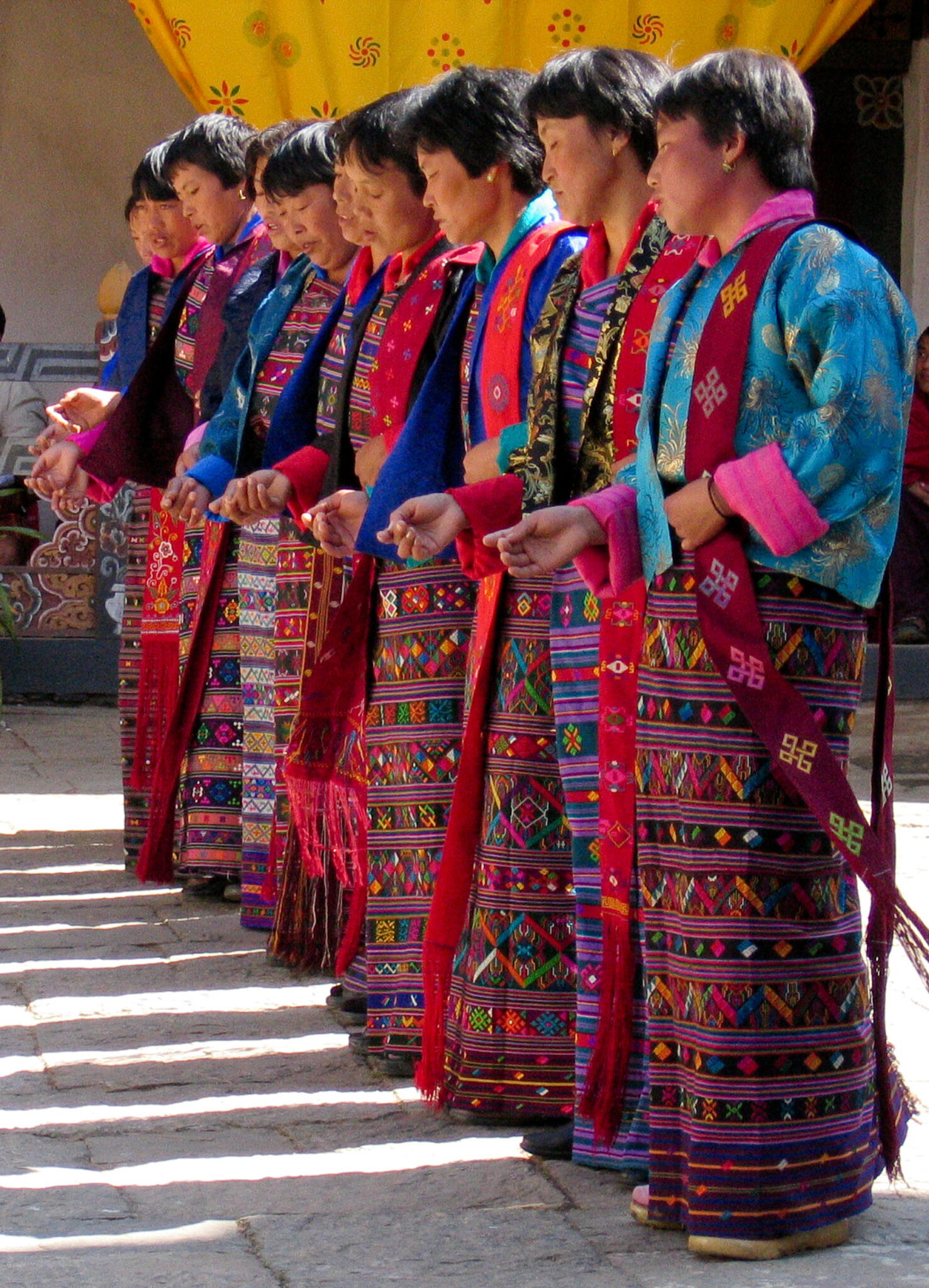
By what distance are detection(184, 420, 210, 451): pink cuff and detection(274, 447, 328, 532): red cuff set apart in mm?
677

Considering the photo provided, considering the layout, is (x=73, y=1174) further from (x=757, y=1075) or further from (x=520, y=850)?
(x=757, y=1075)

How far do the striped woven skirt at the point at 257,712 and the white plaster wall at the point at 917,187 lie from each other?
205 inches

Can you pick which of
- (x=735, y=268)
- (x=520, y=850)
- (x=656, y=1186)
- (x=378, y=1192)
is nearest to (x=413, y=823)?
(x=520, y=850)

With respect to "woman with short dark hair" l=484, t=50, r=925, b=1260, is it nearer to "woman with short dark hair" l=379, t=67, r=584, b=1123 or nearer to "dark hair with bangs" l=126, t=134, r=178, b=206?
"woman with short dark hair" l=379, t=67, r=584, b=1123

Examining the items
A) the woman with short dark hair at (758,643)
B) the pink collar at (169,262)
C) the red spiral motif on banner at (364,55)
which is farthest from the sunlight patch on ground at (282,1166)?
the red spiral motif on banner at (364,55)

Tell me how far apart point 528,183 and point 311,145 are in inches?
37.8

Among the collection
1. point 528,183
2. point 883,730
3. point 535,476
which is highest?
point 528,183

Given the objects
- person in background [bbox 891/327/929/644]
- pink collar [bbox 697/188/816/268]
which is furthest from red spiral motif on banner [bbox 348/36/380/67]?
pink collar [bbox 697/188/816/268]

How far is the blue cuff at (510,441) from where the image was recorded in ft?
10.3

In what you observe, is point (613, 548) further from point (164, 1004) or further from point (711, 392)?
point (164, 1004)

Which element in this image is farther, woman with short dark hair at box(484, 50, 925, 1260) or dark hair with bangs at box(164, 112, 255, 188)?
dark hair with bangs at box(164, 112, 255, 188)

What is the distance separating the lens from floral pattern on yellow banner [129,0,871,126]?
6.45m

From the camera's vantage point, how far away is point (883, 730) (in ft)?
9.09

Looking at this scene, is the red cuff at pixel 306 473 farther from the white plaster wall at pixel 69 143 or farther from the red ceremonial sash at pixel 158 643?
the white plaster wall at pixel 69 143
